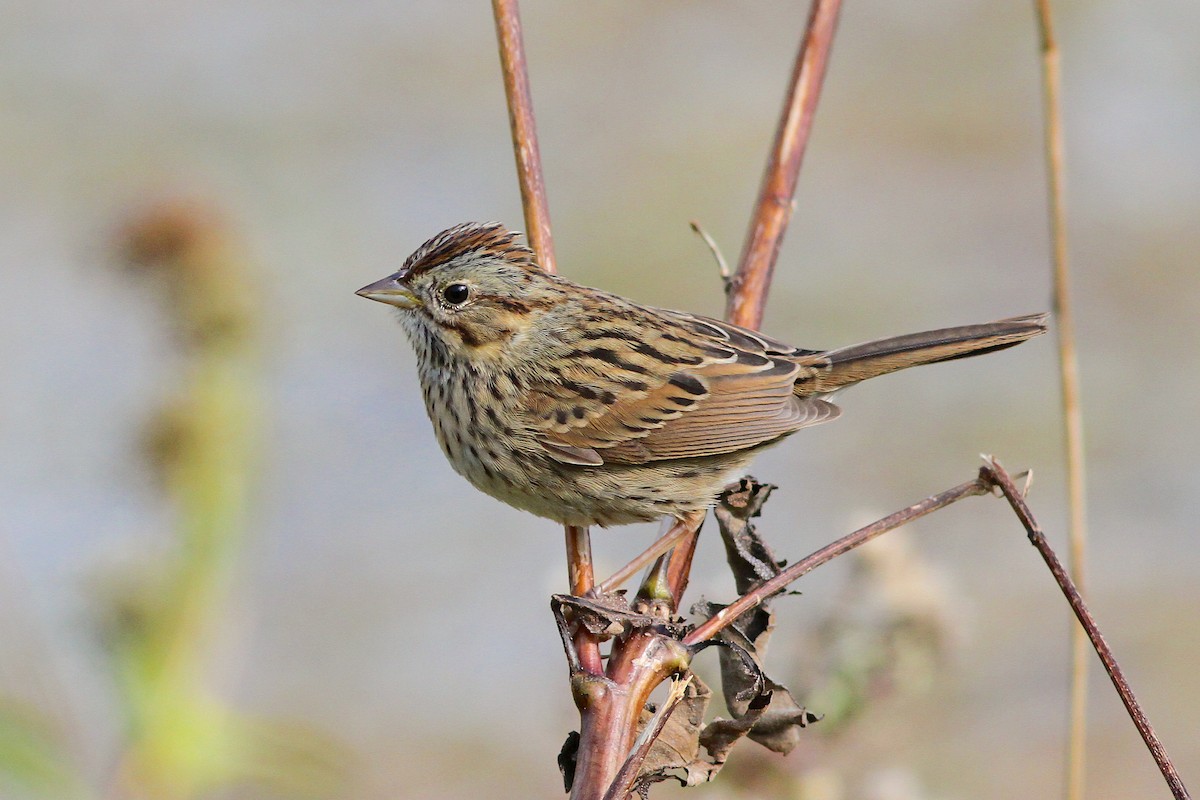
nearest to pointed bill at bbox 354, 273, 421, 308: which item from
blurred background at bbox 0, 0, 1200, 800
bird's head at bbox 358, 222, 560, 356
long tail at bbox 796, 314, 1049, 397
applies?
bird's head at bbox 358, 222, 560, 356

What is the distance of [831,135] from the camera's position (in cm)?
1129

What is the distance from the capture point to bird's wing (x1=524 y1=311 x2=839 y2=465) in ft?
12.3

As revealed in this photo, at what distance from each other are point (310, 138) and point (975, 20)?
5.67 m

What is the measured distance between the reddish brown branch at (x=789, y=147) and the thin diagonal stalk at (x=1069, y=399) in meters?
0.61

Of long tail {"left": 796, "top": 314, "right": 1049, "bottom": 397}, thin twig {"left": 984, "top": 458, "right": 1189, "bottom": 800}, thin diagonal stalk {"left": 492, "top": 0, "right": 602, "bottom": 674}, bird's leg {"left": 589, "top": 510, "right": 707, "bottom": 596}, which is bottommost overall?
thin twig {"left": 984, "top": 458, "right": 1189, "bottom": 800}

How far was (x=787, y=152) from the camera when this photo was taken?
3324 mm

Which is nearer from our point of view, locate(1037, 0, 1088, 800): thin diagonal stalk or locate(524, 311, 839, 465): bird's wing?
locate(1037, 0, 1088, 800): thin diagonal stalk

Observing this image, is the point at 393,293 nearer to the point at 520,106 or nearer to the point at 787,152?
the point at 520,106

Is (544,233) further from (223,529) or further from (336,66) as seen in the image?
(336,66)

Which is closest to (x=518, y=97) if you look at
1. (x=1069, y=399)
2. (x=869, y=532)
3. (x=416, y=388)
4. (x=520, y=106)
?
(x=520, y=106)

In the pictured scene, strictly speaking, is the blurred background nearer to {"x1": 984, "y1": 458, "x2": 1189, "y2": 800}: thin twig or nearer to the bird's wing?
the bird's wing

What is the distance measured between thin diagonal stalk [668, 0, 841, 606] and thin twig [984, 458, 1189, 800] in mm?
1098

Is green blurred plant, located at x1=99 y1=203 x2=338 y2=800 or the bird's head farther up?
the bird's head

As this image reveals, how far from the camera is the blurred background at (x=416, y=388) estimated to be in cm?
347
